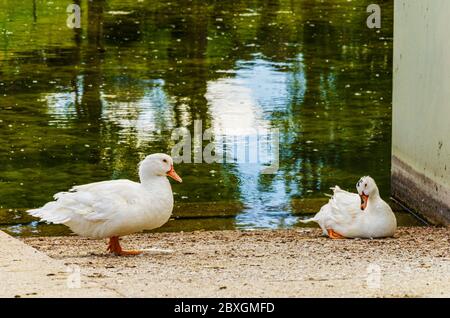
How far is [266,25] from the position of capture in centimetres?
2255

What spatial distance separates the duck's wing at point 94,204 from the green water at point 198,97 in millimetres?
2131

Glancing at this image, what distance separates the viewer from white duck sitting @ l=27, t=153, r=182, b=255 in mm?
9102

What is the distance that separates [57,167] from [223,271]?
5.41 metres

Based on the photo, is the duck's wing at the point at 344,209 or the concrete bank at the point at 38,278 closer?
the concrete bank at the point at 38,278

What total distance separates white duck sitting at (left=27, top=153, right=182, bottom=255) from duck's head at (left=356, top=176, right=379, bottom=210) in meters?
1.87

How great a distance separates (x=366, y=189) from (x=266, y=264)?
6.19 feet

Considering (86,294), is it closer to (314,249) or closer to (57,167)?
(314,249)

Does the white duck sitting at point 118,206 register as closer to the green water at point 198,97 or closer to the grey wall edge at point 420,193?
the green water at point 198,97

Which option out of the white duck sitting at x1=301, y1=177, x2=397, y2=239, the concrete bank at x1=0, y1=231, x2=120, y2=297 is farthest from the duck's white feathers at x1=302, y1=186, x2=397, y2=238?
the concrete bank at x1=0, y1=231, x2=120, y2=297

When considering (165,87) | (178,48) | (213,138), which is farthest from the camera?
(178,48)

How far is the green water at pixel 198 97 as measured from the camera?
12.8 meters

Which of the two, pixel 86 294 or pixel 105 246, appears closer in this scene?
pixel 86 294

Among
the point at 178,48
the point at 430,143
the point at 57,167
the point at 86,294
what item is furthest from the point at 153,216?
the point at 178,48

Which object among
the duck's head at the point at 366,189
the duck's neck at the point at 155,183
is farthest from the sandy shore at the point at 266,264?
the duck's neck at the point at 155,183
